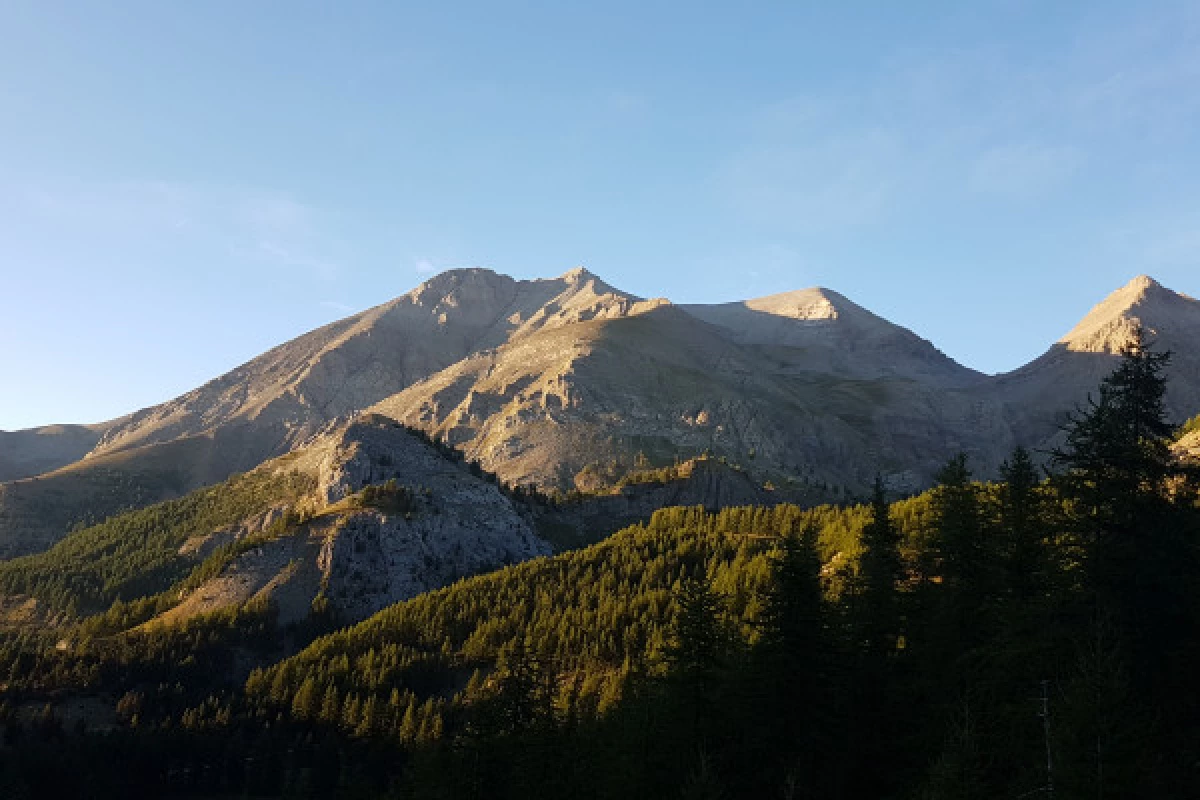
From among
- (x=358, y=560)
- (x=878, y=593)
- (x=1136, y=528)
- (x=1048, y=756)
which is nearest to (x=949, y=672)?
(x=878, y=593)

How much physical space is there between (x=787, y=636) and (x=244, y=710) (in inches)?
4046

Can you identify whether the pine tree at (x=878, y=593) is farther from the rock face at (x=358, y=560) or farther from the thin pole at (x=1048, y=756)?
the rock face at (x=358, y=560)

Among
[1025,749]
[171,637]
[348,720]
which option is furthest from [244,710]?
[1025,749]

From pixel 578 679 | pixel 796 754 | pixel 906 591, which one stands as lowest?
pixel 578 679

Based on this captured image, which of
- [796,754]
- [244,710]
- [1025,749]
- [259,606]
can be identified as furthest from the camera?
[259,606]

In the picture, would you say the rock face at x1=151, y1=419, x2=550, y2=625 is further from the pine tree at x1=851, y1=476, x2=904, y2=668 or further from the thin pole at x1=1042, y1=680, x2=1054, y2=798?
the thin pole at x1=1042, y1=680, x2=1054, y2=798

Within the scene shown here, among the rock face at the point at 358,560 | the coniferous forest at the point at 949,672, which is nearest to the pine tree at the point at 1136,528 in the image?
the coniferous forest at the point at 949,672

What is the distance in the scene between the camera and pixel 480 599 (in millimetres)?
141500

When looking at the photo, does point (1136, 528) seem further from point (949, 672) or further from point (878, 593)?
point (878, 593)

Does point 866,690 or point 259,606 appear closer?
point 866,690

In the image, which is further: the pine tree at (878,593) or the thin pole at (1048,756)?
the pine tree at (878,593)

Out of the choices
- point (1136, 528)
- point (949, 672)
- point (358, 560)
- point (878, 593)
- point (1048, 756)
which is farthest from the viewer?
point (358, 560)

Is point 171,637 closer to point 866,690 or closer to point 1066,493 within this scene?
point 866,690

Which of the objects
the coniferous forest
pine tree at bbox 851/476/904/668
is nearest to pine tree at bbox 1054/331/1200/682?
the coniferous forest
